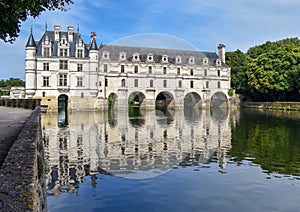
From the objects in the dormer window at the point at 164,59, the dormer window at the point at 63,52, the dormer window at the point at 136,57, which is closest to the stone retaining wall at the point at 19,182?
the dormer window at the point at 63,52

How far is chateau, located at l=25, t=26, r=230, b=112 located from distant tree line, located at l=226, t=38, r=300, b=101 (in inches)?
191

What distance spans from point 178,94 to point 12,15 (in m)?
46.0

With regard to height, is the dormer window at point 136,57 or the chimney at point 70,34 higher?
the chimney at point 70,34

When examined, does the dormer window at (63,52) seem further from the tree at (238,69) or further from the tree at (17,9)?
the tree at (238,69)

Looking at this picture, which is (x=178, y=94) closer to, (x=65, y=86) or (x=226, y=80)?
(x=226, y=80)

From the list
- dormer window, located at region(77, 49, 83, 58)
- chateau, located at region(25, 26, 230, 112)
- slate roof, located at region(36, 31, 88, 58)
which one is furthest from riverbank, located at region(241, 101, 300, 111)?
A: dormer window, located at region(77, 49, 83, 58)

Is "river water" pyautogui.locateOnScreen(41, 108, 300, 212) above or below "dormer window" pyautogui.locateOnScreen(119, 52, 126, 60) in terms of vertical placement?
below

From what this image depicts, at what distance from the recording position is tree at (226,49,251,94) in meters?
63.3

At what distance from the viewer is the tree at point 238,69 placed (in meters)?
63.3

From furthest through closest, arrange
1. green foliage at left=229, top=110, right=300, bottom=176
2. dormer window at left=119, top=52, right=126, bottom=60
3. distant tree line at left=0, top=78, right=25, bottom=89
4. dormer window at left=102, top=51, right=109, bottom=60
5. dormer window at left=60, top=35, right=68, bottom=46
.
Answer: distant tree line at left=0, top=78, right=25, bottom=89 → dormer window at left=119, top=52, right=126, bottom=60 → dormer window at left=102, top=51, right=109, bottom=60 → dormer window at left=60, top=35, right=68, bottom=46 → green foliage at left=229, top=110, right=300, bottom=176

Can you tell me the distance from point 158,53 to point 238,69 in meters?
19.4

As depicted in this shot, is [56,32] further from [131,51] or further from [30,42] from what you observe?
[131,51]

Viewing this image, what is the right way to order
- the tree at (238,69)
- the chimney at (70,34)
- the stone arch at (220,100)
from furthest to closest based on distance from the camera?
the tree at (238,69), the stone arch at (220,100), the chimney at (70,34)

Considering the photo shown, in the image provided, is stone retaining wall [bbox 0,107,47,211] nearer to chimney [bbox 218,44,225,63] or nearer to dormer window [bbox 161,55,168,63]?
dormer window [bbox 161,55,168,63]
